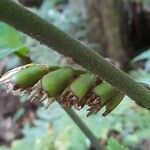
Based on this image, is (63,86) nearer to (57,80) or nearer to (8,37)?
(57,80)

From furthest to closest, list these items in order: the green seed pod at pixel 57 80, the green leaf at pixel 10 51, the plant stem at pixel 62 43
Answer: the green leaf at pixel 10 51
the green seed pod at pixel 57 80
the plant stem at pixel 62 43

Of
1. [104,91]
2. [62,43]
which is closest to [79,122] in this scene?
[104,91]

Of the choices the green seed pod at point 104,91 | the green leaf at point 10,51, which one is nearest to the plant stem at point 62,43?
the green seed pod at point 104,91

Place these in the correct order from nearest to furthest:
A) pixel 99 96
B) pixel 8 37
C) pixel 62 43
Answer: pixel 62 43 < pixel 99 96 < pixel 8 37

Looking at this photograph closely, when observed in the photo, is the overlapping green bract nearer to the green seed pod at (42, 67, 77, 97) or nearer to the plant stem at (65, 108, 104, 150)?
the green seed pod at (42, 67, 77, 97)

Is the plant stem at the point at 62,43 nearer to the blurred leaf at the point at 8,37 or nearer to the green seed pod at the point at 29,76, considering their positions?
the green seed pod at the point at 29,76

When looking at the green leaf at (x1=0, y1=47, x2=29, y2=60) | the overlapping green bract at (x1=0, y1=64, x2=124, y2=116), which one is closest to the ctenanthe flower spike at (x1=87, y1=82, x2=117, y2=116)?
the overlapping green bract at (x1=0, y1=64, x2=124, y2=116)

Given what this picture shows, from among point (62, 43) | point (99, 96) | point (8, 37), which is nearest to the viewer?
point (62, 43)
